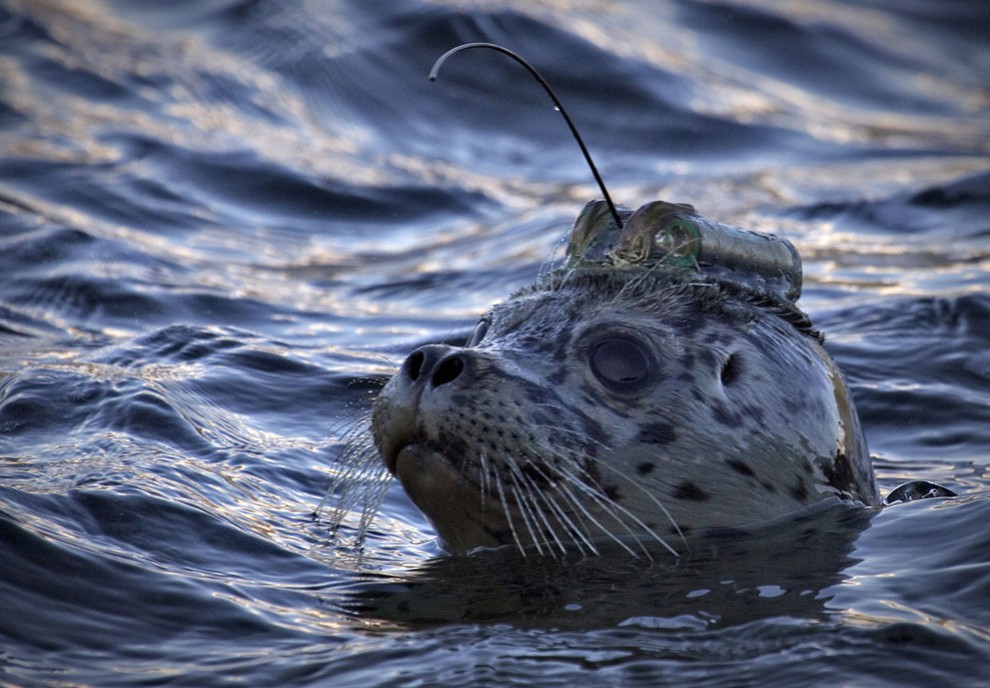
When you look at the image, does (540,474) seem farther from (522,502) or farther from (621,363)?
(621,363)

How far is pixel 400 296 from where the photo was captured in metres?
8.69

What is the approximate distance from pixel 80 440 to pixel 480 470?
1.81 m

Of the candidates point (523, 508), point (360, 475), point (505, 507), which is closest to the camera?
point (505, 507)

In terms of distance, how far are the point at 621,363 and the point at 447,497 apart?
673 mm

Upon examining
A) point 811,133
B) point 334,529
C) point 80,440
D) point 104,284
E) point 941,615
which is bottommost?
point 941,615

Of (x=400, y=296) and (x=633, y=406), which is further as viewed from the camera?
(x=400, y=296)

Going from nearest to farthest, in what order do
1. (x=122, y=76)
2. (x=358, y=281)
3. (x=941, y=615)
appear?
(x=941, y=615)
(x=358, y=281)
(x=122, y=76)

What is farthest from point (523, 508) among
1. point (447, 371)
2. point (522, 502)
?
point (447, 371)

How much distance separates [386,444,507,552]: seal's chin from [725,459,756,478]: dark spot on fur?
675mm

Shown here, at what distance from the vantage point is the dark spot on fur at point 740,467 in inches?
173

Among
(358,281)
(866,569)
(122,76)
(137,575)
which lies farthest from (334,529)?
(122,76)

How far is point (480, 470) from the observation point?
13.4 feet

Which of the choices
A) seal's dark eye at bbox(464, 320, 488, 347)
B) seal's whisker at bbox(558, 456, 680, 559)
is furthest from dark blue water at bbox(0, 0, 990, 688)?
seal's dark eye at bbox(464, 320, 488, 347)

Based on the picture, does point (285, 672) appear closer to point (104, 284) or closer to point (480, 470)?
point (480, 470)
